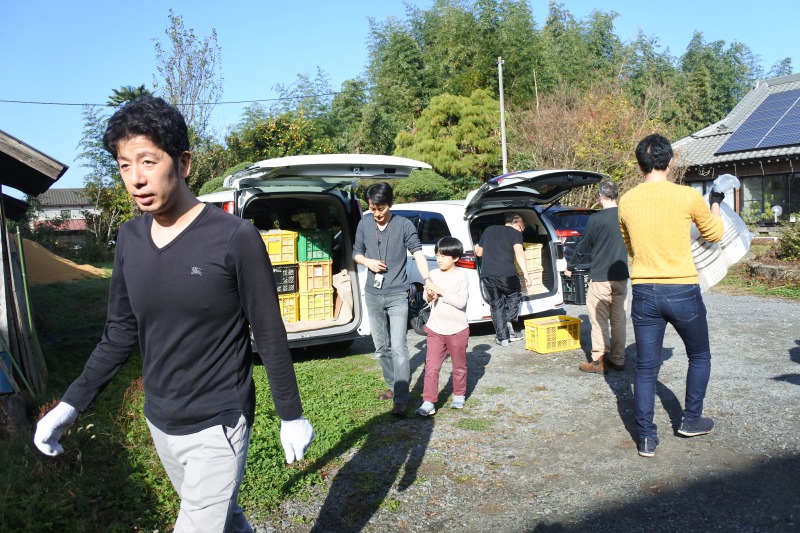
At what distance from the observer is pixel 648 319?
4617 millimetres

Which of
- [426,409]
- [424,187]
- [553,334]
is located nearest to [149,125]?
[426,409]

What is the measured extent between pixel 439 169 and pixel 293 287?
2234cm

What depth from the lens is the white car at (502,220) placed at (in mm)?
8133

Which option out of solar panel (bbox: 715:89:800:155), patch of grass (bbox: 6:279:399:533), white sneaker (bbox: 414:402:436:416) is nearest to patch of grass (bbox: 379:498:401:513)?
patch of grass (bbox: 6:279:399:533)

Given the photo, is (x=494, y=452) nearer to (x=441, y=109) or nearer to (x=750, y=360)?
(x=750, y=360)

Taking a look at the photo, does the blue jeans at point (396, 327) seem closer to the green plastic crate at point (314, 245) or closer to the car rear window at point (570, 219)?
the green plastic crate at point (314, 245)

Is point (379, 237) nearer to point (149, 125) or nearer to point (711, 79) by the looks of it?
point (149, 125)

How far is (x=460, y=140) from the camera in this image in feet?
101

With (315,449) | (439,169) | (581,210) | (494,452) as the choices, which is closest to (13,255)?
(315,449)

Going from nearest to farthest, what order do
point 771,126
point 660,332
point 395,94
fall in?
point 660,332 < point 771,126 < point 395,94

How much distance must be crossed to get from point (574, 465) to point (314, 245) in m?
4.70

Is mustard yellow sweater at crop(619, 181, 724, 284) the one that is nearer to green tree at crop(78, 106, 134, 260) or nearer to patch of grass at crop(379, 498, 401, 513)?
patch of grass at crop(379, 498, 401, 513)

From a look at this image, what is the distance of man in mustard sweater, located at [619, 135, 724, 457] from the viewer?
4.50 meters

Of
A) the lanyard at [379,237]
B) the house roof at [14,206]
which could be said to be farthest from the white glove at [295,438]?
the house roof at [14,206]
